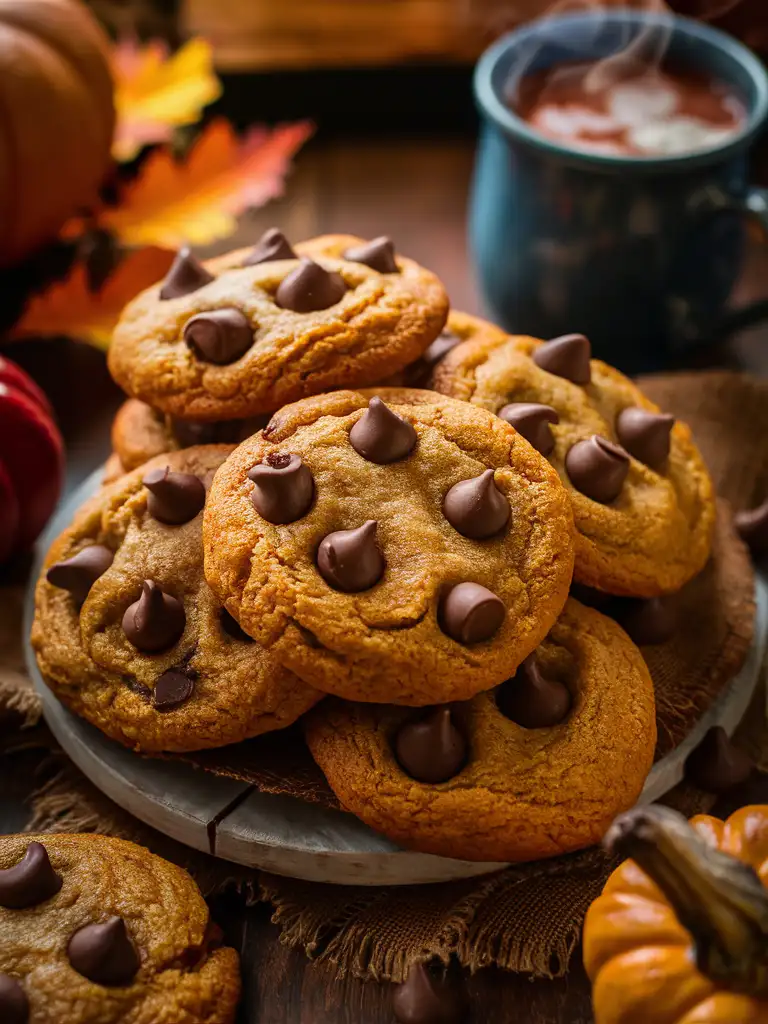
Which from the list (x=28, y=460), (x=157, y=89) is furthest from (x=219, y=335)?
(x=157, y=89)

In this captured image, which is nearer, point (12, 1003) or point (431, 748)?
point (12, 1003)

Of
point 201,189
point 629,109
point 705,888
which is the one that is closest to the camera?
point 705,888

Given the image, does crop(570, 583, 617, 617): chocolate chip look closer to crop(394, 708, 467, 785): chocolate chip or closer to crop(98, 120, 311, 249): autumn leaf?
crop(394, 708, 467, 785): chocolate chip

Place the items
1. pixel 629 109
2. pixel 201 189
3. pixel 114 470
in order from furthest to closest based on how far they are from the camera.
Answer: pixel 201 189, pixel 629 109, pixel 114 470

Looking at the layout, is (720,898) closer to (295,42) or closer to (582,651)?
(582,651)

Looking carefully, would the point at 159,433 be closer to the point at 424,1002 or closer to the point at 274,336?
the point at 274,336

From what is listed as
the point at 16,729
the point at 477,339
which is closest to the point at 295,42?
the point at 477,339
